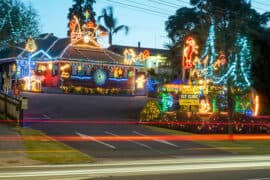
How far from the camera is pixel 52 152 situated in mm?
19969

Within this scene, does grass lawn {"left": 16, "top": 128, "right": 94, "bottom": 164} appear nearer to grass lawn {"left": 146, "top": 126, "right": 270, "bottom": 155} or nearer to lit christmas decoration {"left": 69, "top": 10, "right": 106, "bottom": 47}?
grass lawn {"left": 146, "top": 126, "right": 270, "bottom": 155}

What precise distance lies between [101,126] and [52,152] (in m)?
11.2

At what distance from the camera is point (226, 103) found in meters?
27.7

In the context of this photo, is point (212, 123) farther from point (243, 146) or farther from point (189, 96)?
point (243, 146)

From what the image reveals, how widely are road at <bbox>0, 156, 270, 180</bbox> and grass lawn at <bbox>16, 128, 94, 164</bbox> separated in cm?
132

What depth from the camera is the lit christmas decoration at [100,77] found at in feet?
185

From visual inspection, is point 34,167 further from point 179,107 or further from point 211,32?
point 179,107

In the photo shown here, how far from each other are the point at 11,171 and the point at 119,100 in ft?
113

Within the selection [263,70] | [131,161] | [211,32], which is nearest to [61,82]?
[263,70]

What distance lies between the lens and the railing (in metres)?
28.1

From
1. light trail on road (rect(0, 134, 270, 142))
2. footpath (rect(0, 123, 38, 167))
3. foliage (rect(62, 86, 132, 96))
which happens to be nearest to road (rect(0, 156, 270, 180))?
footpath (rect(0, 123, 38, 167))

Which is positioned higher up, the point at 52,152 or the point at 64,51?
the point at 64,51

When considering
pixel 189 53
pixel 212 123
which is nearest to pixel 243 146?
pixel 212 123

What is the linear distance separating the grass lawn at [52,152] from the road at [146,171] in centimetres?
132
